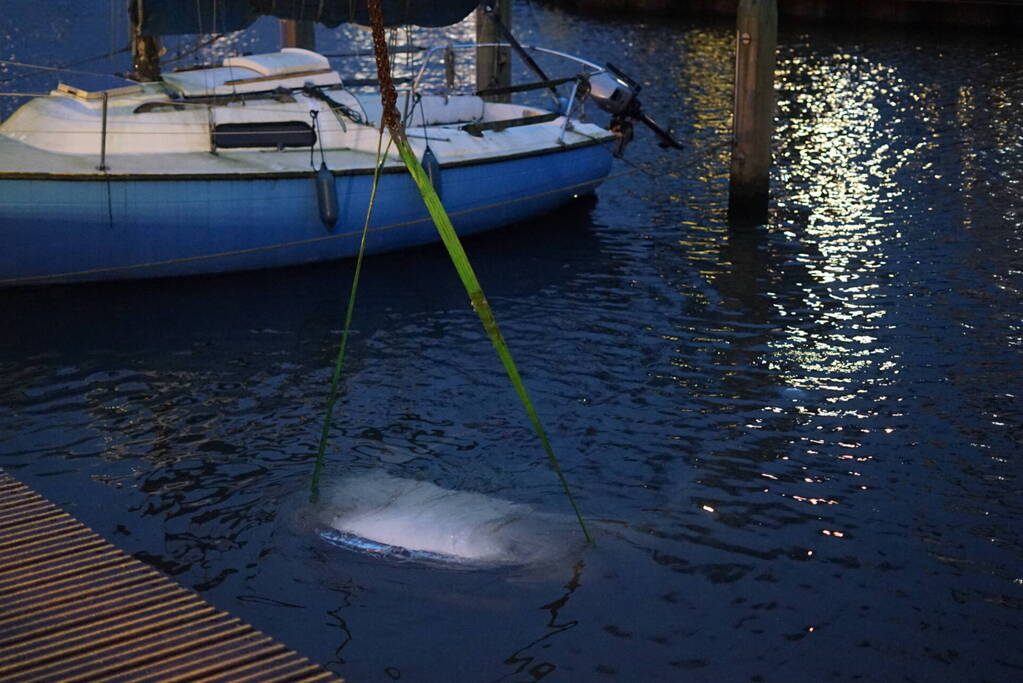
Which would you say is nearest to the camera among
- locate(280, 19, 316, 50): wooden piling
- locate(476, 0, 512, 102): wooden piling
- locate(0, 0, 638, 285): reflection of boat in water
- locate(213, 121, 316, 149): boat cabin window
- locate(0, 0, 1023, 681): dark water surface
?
locate(0, 0, 1023, 681): dark water surface

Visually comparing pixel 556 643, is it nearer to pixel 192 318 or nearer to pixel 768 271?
pixel 192 318

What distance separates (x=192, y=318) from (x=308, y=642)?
26.9ft

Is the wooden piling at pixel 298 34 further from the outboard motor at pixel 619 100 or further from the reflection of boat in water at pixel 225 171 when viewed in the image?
the outboard motor at pixel 619 100

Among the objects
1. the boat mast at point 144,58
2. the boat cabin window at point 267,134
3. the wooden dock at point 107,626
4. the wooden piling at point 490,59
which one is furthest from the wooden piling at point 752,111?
the wooden dock at point 107,626

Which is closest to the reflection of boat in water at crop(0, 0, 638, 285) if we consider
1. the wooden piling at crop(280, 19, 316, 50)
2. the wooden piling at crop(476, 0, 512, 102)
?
the wooden piling at crop(476, 0, 512, 102)

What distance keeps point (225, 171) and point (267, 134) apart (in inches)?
44.8

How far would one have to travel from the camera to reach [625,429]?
12938 millimetres

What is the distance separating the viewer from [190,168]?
56.1 feet

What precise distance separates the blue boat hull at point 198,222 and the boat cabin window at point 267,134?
76 cm

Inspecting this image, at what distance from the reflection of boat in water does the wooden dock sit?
27.3 ft

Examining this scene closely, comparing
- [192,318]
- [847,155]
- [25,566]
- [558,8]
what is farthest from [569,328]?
[558,8]

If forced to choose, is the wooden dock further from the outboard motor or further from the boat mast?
the outboard motor

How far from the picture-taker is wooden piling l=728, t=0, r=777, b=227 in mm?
18812

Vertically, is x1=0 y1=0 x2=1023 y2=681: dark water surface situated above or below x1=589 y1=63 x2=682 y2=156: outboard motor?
below
